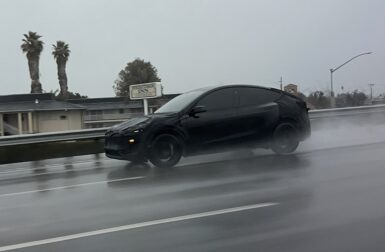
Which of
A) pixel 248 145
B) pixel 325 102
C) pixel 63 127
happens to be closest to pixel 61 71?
pixel 63 127

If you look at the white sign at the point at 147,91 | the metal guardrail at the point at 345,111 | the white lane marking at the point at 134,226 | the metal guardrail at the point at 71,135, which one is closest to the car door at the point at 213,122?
the white lane marking at the point at 134,226

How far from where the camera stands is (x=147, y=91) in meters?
20.8

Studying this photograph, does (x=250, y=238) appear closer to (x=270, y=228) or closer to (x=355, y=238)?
(x=270, y=228)

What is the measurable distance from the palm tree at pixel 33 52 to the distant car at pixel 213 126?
158ft

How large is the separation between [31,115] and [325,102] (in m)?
26.3

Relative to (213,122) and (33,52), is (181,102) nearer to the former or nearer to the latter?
(213,122)

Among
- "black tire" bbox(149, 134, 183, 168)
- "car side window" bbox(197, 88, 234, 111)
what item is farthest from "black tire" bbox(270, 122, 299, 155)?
"black tire" bbox(149, 134, 183, 168)

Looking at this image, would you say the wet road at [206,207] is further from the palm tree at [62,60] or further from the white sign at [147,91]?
the palm tree at [62,60]

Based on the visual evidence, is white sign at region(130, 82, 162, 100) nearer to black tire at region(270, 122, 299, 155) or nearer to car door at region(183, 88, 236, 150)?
black tire at region(270, 122, 299, 155)

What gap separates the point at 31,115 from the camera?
1812 inches

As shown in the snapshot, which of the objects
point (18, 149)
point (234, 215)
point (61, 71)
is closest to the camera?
point (234, 215)

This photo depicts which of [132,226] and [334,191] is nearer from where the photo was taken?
[132,226]

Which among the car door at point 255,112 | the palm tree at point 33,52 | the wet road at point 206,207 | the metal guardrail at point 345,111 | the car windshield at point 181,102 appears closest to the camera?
the wet road at point 206,207

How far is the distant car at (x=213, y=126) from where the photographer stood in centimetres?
1009
